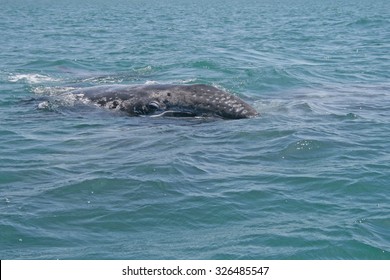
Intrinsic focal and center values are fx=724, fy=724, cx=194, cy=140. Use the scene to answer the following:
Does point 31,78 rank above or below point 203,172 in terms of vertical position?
below

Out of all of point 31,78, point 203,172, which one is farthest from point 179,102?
point 31,78

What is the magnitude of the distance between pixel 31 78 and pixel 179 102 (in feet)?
29.5

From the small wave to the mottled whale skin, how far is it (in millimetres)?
6421

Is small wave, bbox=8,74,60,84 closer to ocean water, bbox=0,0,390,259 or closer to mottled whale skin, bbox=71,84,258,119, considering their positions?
ocean water, bbox=0,0,390,259

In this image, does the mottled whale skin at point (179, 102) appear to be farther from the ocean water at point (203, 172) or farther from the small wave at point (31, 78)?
the small wave at point (31, 78)

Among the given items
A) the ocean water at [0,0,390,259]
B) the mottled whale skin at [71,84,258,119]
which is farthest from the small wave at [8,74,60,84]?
the mottled whale skin at [71,84,258,119]

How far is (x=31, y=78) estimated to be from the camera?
24125mm

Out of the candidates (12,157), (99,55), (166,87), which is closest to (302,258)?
(12,157)

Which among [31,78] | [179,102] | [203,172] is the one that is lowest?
[31,78]

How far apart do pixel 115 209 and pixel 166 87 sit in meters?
6.74

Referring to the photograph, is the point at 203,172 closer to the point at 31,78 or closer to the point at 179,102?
the point at 179,102

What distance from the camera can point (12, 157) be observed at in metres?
14.0

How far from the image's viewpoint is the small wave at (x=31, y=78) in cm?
2339

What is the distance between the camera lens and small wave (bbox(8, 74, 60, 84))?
23391 millimetres
